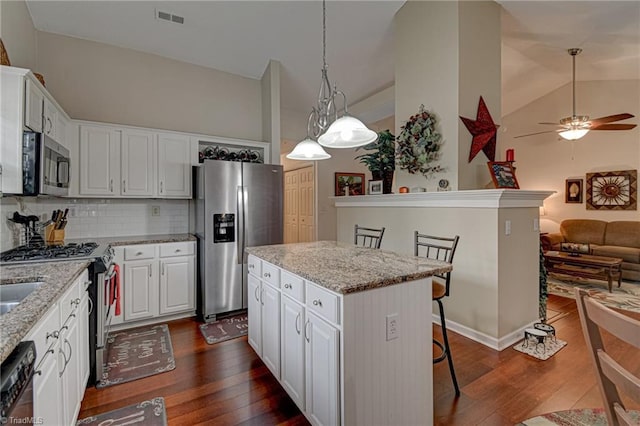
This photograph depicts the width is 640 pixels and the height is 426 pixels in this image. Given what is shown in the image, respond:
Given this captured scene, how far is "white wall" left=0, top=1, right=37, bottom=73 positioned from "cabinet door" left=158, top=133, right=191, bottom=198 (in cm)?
128

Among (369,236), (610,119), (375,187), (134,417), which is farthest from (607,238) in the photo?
(134,417)

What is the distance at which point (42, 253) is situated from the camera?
226cm

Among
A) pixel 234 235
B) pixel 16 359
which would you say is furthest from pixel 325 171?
pixel 16 359

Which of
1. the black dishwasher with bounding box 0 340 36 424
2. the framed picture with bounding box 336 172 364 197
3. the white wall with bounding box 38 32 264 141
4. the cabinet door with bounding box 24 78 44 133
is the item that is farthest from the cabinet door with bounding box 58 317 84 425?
the framed picture with bounding box 336 172 364 197

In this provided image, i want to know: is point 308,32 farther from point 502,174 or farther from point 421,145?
point 502,174

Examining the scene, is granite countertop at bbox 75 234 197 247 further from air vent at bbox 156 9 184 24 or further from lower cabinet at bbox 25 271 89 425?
air vent at bbox 156 9 184 24

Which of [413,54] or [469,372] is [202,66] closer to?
[413,54]

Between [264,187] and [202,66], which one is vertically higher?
[202,66]

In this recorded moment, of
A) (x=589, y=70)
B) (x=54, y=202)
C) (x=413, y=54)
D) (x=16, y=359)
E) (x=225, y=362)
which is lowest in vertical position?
(x=225, y=362)

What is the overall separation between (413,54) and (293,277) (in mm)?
3053

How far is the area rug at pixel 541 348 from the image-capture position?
2635 millimetres

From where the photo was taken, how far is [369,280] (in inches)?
60.3

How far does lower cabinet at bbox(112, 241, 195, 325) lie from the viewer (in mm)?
3150

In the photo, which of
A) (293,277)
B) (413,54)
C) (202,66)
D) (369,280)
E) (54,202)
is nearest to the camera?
(369,280)
